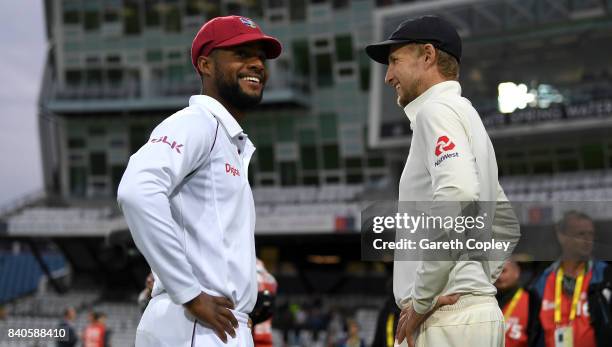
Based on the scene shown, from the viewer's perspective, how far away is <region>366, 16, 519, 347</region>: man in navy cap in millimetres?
3441

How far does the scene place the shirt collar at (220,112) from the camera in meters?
3.50

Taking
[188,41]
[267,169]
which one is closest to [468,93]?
[267,169]

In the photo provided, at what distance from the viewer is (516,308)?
22.4 ft

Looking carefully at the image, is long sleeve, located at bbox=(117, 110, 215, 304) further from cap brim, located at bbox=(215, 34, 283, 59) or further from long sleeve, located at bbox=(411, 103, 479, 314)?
long sleeve, located at bbox=(411, 103, 479, 314)

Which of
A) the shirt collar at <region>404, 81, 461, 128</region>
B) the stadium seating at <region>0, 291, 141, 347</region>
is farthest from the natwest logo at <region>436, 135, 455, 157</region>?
the stadium seating at <region>0, 291, 141, 347</region>

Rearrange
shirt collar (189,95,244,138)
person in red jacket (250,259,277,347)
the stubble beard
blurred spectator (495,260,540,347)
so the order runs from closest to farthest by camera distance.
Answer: shirt collar (189,95,244,138), the stubble beard, person in red jacket (250,259,277,347), blurred spectator (495,260,540,347)

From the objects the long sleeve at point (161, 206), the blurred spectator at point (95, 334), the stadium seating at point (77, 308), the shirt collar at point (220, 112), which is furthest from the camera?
the stadium seating at point (77, 308)

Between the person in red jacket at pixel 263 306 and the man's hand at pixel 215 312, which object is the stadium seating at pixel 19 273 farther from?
the man's hand at pixel 215 312

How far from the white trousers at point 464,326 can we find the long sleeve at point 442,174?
0.09 meters

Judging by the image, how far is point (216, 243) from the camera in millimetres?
3309

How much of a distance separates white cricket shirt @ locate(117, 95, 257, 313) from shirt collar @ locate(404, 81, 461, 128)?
773 millimetres

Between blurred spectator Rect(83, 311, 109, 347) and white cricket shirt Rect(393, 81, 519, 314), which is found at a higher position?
white cricket shirt Rect(393, 81, 519, 314)

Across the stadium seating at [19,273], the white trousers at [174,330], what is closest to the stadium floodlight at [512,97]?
the stadium seating at [19,273]

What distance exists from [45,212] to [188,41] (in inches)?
381
